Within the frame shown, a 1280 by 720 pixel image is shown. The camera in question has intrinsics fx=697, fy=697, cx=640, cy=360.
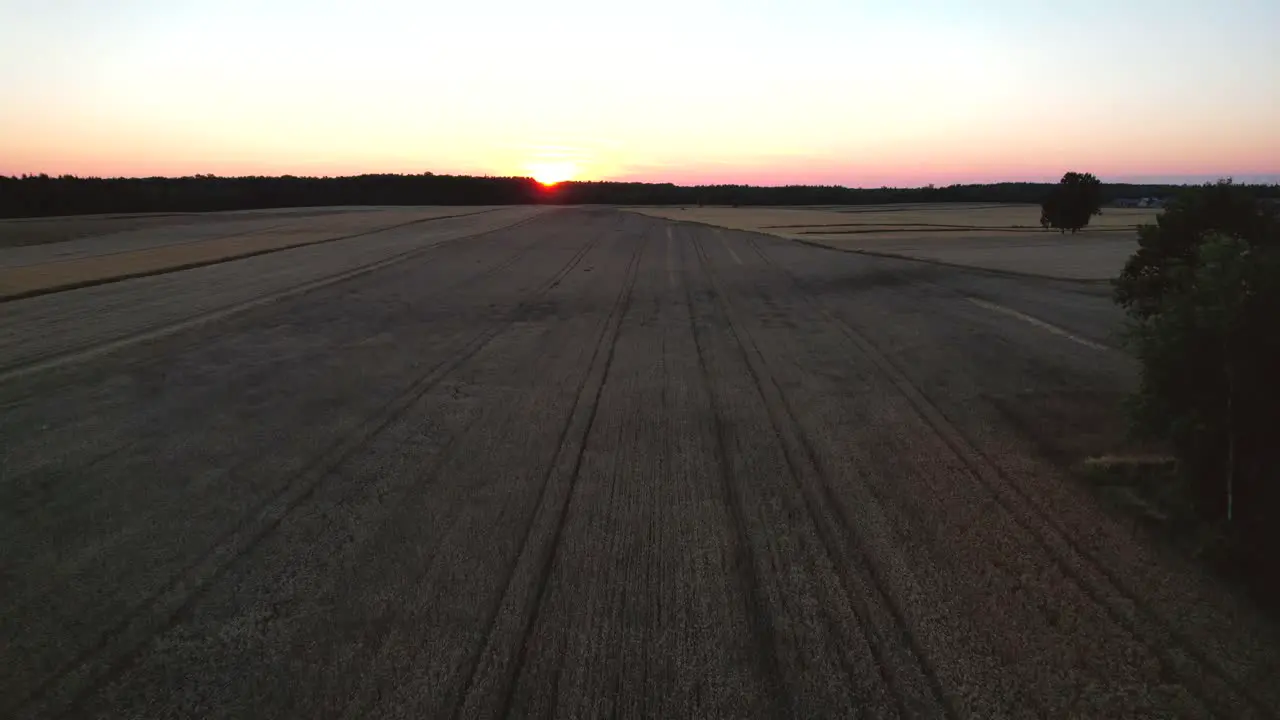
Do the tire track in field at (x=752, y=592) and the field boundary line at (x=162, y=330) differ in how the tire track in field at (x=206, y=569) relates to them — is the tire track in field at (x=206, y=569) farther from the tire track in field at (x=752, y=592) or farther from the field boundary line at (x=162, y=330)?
the field boundary line at (x=162, y=330)

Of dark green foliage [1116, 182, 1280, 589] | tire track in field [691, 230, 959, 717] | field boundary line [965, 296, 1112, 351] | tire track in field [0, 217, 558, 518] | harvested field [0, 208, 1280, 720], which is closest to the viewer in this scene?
tire track in field [691, 230, 959, 717]

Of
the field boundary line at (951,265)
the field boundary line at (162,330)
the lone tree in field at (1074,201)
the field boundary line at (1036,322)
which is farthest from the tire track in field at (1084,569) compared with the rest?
the lone tree in field at (1074,201)

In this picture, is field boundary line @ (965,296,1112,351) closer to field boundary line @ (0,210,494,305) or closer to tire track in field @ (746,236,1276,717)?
tire track in field @ (746,236,1276,717)

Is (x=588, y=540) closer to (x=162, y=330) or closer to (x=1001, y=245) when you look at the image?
(x=162, y=330)

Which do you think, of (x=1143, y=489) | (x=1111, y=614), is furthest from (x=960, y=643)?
(x=1143, y=489)

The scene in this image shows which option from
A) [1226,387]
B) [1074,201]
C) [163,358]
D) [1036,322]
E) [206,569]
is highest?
[1074,201]

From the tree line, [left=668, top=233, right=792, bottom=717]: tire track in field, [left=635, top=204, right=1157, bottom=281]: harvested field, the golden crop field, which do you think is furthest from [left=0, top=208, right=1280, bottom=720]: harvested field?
the tree line

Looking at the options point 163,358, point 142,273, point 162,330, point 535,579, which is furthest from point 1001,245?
point 535,579
